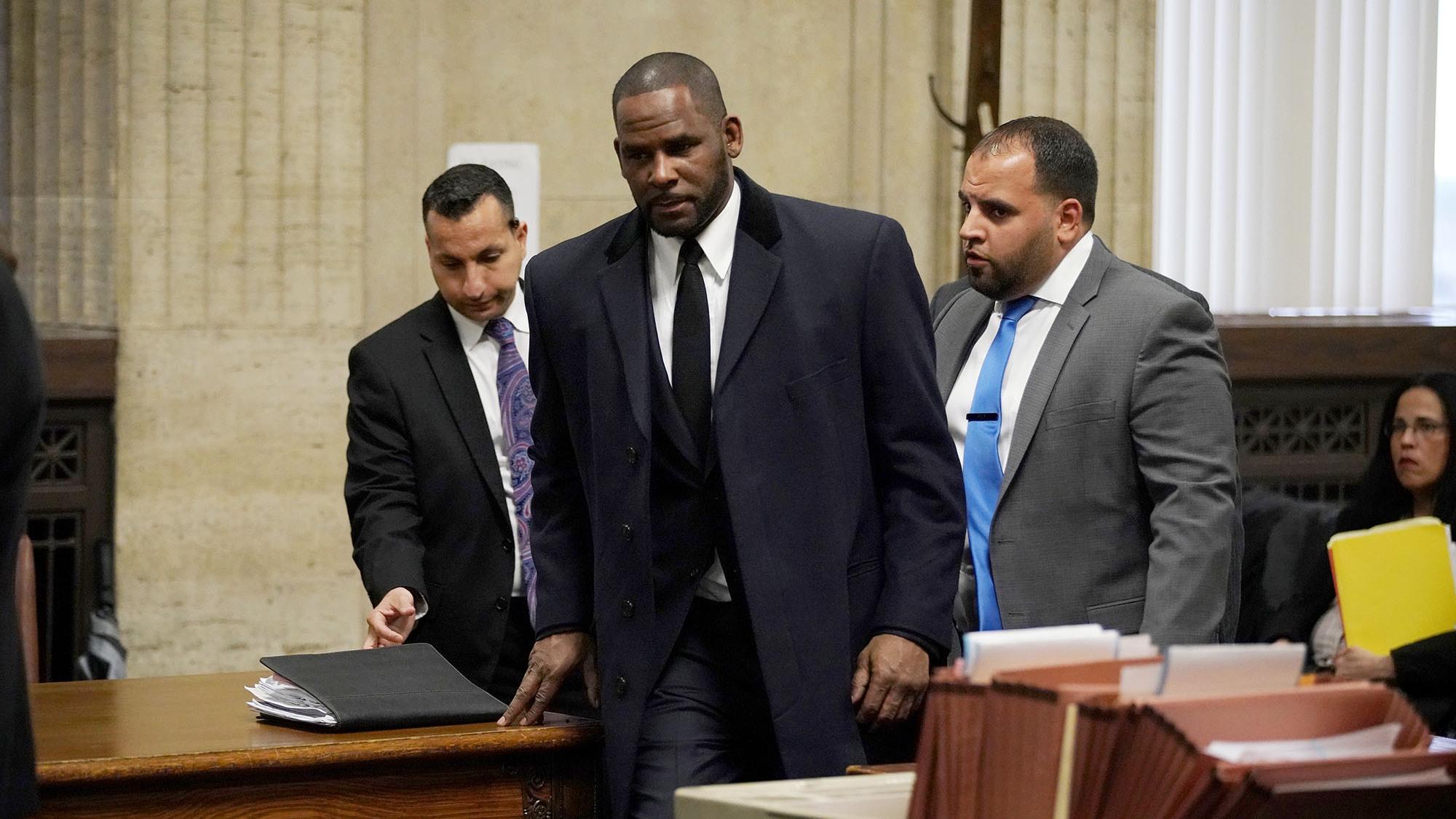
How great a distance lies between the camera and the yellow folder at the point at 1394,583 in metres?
3.94

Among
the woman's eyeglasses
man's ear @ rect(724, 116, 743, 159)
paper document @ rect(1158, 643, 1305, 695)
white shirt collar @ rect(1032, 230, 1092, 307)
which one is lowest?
paper document @ rect(1158, 643, 1305, 695)

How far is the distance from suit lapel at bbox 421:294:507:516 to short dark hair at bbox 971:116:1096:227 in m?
1.28

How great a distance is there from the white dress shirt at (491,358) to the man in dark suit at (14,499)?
72.9 inches

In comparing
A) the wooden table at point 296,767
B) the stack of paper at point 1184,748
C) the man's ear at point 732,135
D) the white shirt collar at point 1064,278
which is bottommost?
the wooden table at point 296,767

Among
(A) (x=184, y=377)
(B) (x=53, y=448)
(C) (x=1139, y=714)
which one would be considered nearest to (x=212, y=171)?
(A) (x=184, y=377)

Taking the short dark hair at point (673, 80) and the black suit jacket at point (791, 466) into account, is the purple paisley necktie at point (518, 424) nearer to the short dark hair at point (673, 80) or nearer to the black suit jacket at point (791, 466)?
the black suit jacket at point (791, 466)

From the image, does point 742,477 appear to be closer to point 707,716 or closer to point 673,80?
point 707,716

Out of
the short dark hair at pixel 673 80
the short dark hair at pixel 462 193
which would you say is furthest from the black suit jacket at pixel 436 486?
the short dark hair at pixel 673 80

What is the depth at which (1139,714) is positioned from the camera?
1.54 m

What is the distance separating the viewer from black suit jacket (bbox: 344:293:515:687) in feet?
12.7

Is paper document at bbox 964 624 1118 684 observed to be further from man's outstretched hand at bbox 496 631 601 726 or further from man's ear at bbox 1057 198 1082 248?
man's ear at bbox 1057 198 1082 248

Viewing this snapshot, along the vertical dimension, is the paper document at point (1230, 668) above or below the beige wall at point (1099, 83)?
below

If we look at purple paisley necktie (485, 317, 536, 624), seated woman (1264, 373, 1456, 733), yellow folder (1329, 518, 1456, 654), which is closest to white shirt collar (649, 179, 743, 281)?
purple paisley necktie (485, 317, 536, 624)

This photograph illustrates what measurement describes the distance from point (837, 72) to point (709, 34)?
484 mm
